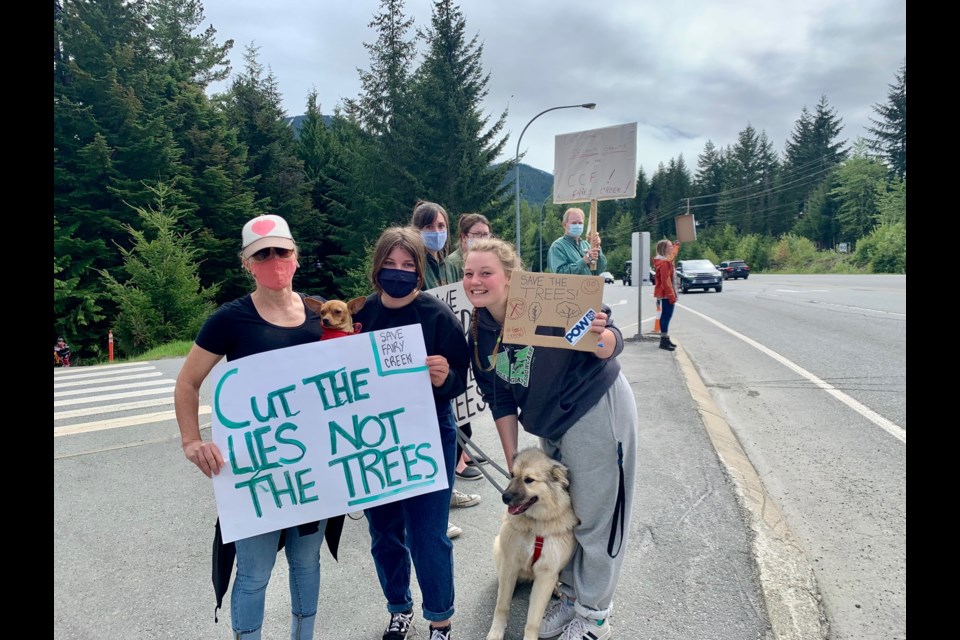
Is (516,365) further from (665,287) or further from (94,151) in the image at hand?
(94,151)

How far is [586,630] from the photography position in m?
2.51

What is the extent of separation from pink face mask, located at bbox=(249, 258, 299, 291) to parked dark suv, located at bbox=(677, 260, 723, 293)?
30268mm

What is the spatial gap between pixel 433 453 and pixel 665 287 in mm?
9133

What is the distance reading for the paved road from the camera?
8.88ft

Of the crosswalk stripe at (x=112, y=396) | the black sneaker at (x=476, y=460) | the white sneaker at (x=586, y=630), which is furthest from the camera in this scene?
the crosswalk stripe at (x=112, y=396)

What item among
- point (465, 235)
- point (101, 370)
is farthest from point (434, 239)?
point (101, 370)

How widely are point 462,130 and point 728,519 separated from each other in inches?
1233

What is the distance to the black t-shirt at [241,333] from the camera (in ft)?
7.15

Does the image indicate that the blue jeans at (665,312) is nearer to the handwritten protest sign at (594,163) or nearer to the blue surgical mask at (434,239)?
the handwritten protest sign at (594,163)

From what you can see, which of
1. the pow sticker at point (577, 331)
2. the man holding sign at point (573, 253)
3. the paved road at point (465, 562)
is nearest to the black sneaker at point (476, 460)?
the paved road at point (465, 562)

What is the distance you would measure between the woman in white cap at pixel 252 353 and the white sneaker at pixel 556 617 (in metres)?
1.11

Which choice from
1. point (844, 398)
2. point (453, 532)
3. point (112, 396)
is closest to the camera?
point (453, 532)
